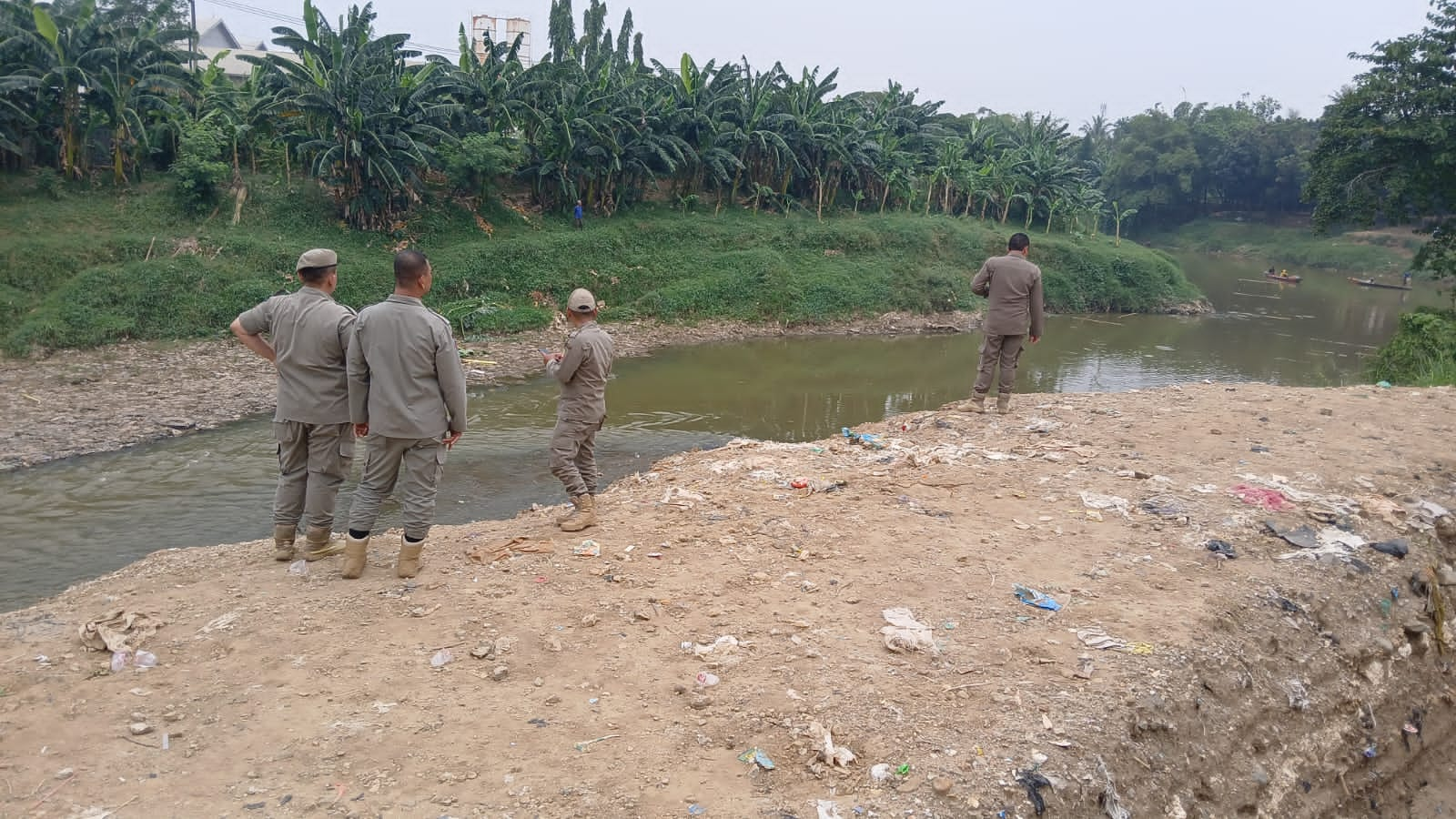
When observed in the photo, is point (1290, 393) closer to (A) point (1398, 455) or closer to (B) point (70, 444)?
(A) point (1398, 455)

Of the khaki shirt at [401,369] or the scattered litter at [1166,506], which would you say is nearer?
the khaki shirt at [401,369]

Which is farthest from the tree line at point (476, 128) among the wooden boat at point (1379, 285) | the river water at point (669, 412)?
the wooden boat at point (1379, 285)

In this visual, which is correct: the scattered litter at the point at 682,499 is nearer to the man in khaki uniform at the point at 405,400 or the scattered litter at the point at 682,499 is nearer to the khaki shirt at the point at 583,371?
the khaki shirt at the point at 583,371

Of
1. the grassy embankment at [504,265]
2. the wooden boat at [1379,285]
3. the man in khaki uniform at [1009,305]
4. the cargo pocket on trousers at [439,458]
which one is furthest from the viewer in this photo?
the wooden boat at [1379,285]

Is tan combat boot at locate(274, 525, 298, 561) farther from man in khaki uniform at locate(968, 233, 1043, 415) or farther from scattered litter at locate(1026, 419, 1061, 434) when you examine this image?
scattered litter at locate(1026, 419, 1061, 434)

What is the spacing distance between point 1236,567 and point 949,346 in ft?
54.3

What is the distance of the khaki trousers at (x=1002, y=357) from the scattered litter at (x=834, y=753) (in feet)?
17.7

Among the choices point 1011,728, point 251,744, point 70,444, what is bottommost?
point 70,444

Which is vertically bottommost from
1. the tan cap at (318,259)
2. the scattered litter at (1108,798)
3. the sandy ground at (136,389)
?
the sandy ground at (136,389)

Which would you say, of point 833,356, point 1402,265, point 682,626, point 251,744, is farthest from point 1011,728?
point 1402,265

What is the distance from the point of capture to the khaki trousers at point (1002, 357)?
311 inches

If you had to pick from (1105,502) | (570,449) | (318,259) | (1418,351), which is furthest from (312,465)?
(1418,351)

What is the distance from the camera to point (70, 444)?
9.43 m

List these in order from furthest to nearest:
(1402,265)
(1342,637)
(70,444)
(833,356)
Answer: (1402,265), (833,356), (70,444), (1342,637)
